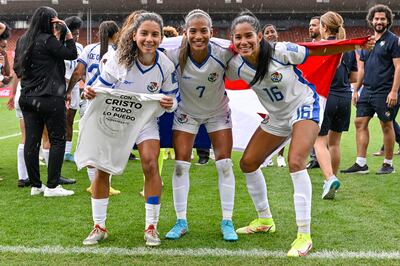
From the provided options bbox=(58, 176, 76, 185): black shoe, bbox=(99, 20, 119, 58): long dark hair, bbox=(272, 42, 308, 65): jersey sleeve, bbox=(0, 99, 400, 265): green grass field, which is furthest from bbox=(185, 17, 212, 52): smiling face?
bbox=(58, 176, 76, 185): black shoe

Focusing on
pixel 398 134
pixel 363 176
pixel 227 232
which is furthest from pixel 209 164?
pixel 227 232

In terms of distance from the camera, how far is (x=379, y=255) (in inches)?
160

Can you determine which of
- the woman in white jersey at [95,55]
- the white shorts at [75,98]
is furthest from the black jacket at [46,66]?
the white shorts at [75,98]

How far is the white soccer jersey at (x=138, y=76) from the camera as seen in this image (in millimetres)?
4316

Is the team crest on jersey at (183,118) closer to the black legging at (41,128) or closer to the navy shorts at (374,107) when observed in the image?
the black legging at (41,128)

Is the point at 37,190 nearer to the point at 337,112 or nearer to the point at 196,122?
the point at 196,122

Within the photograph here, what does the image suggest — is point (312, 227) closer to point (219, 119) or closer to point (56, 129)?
point (219, 119)

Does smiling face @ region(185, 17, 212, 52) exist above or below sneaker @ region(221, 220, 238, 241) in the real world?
above

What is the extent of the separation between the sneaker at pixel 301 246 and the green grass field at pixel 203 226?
0.07 metres

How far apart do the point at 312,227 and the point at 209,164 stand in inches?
155

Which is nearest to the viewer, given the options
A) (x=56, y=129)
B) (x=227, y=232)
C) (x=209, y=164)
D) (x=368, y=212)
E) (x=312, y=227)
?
(x=227, y=232)

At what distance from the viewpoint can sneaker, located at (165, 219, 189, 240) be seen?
4594 mm

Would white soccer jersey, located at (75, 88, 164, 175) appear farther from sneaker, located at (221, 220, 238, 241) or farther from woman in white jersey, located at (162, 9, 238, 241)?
sneaker, located at (221, 220, 238, 241)

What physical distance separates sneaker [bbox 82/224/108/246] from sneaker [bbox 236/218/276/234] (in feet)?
3.71
